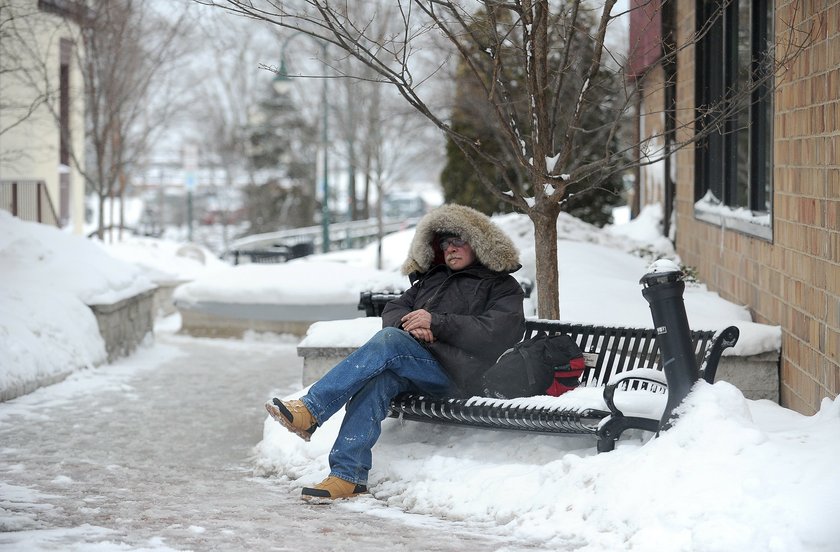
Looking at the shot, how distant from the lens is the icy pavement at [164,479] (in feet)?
16.0

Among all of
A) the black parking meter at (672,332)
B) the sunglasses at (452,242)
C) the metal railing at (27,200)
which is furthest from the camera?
the metal railing at (27,200)

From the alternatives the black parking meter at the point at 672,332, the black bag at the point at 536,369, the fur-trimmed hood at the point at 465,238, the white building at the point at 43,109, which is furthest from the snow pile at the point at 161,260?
the black parking meter at the point at 672,332

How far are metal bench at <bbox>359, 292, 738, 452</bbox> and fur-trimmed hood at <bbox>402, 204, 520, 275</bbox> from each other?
1.83 feet

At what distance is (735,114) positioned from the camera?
857 centimetres

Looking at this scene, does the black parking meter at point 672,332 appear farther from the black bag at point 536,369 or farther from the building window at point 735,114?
the building window at point 735,114

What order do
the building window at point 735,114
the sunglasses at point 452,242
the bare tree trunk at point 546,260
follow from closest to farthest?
the sunglasses at point 452,242
the bare tree trunk at point 546,260
the building window at point 735,114

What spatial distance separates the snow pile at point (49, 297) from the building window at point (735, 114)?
5197 millimetres

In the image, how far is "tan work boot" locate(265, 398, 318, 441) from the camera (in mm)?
5887

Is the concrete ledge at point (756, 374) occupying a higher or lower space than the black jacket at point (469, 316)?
lower

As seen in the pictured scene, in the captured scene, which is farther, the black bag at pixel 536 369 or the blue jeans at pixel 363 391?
the black bag at pixel 536 369

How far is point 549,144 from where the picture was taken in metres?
7.05

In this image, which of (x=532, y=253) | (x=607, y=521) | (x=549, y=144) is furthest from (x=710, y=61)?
(x=607, y=521)

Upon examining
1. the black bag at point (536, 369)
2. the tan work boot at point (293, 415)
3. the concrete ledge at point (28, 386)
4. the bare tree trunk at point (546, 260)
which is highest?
the bare tree trunk at point (546, 260)

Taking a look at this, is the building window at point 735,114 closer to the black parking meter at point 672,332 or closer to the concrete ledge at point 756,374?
the concrete ledge at point 756,374
